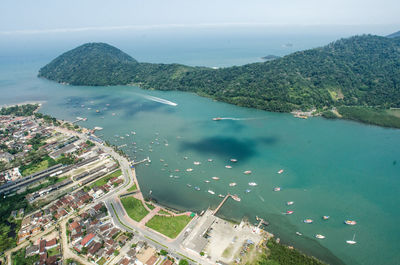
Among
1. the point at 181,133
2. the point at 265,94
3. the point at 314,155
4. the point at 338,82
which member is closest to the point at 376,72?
the point at 338,82

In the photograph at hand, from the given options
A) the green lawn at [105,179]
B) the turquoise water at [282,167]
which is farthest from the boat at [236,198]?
the green lawn at [105,179]

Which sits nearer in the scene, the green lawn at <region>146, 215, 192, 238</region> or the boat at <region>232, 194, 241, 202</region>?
the green lawn at <region>146, 215, 192, 238</region>

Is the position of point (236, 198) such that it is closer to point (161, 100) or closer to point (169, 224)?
point (169, 224)

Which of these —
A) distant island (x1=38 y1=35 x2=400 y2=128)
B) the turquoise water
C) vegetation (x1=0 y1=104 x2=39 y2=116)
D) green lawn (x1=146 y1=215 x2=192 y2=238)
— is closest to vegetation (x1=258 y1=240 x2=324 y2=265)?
the turquoise water

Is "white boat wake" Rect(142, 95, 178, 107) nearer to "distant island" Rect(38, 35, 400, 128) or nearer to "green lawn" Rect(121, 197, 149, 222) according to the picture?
"distant island" Rect(38, 35, 400, 128)

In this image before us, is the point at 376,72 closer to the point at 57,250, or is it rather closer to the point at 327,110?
the point at 327,110

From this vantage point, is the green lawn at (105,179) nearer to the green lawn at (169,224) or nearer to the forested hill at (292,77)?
the green lawn at (169,224)

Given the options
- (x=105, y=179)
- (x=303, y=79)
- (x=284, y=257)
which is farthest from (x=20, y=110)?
(x=303, y=79)
